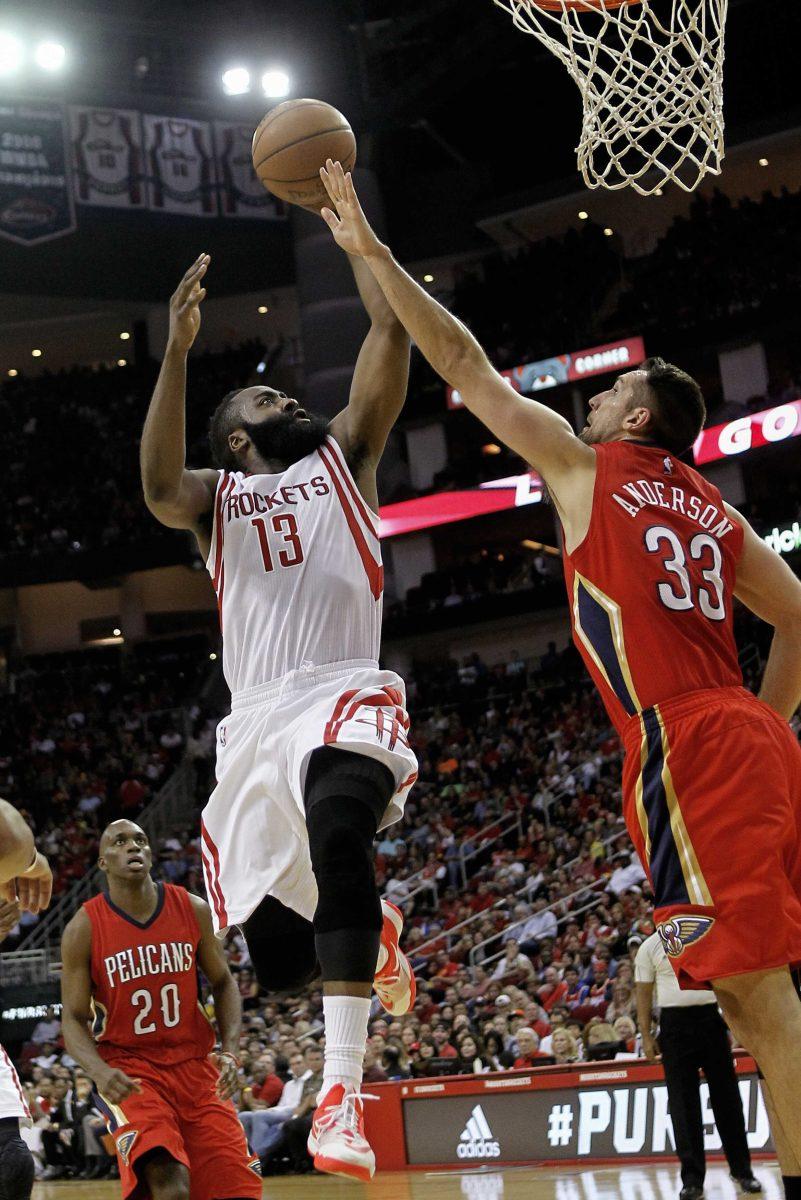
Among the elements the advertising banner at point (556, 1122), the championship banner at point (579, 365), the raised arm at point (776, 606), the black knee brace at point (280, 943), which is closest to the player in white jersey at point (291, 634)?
the black knee brace at point (280, 943)

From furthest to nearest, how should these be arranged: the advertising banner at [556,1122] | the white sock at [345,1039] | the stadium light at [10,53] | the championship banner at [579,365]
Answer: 1. the championship banner at [579,365]
2. the stadium light at [10,53]
3. the advertising banner at [556,1122]
4. the white sock at [345,1039]

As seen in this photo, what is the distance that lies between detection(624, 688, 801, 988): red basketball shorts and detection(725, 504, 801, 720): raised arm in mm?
564

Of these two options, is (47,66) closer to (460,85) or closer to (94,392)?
(460,85)

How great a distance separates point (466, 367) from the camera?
3975 mm

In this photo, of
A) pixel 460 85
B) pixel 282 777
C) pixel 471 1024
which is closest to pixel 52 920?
pixel 471 1024

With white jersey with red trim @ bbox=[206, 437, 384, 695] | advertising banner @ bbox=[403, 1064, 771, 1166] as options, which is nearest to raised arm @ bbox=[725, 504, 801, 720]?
white jersey with red trim @ bbox=[206, 437, 384, 695]

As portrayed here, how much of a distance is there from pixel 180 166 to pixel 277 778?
67.3 ft

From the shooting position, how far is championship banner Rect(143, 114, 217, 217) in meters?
22.6

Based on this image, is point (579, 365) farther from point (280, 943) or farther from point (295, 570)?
point (280, 943)

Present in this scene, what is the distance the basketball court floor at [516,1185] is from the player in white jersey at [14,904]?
405cm

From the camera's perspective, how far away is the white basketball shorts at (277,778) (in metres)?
4.00

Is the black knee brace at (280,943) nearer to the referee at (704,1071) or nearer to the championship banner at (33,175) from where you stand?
the referee at (704,1071)

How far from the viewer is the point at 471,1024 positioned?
44.9ft

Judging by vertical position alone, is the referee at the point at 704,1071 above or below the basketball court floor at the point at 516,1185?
above
